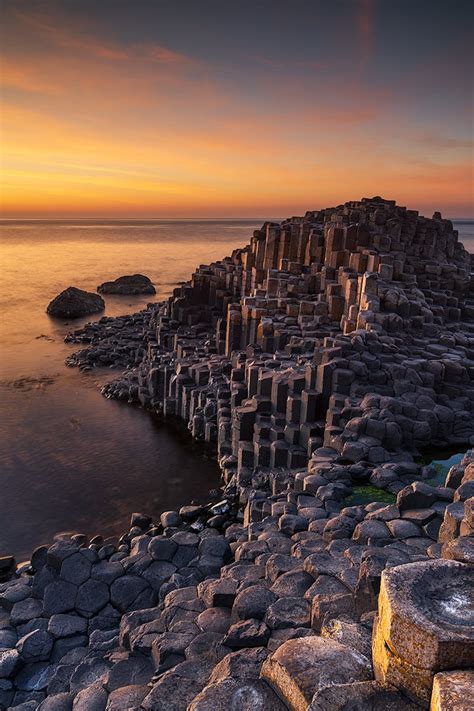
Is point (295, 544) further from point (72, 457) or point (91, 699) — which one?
point (72, 457)

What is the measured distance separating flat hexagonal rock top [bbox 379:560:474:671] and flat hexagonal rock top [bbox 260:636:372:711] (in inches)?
22.6

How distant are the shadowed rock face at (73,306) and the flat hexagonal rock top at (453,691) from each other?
35865 millimetres

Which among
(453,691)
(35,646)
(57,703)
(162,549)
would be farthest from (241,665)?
(162,549)

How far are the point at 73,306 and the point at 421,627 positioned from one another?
36321 mm

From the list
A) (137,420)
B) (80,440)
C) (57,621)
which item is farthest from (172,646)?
(137,420)

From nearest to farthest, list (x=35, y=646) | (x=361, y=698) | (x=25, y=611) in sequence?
(x=361, y=698) < (x=35, y=646) < (x=25, y=611)

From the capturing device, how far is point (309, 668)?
4047 mm

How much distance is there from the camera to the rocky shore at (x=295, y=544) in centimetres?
397

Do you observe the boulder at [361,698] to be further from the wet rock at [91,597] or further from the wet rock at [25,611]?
the wet rock at [25,611]

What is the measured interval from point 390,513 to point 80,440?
37.5 feet

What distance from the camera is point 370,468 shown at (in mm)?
11234

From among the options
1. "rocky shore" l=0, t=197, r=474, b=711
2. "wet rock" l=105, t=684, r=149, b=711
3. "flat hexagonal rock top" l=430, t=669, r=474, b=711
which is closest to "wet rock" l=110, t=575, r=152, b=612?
"rocky shore" l=0, t=197, r=474, b=711

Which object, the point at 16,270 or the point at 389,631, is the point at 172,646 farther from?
the point at 16,270

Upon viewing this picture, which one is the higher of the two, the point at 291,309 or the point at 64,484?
the point at 291,309
